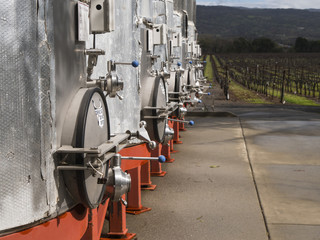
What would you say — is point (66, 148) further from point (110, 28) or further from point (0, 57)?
point (110, 28)

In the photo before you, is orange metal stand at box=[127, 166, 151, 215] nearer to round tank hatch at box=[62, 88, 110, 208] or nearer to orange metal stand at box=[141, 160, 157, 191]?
orange metal stand at box=[141, 160, 157, 191]

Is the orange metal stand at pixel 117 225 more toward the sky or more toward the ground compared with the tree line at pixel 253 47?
more toward the ground

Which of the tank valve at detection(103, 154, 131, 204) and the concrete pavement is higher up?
the tank valve at detection(103, 154, 131, 204)

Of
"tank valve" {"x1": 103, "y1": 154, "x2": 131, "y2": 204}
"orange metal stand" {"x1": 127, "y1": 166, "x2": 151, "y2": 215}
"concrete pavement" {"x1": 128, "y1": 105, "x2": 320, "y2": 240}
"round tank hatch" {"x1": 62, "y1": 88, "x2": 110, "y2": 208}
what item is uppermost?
"round tank hatch" {"x1": 62, "y1": 88, "x2": 110, "y2": 208}

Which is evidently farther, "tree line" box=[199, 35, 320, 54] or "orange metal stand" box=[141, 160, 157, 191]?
"tree line" box=[199, 35, 320, 54]

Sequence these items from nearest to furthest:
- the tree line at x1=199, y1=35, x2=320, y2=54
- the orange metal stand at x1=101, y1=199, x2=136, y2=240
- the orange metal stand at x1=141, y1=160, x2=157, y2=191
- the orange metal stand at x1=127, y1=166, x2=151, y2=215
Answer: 1. the orange metal stand at x1=101, y1=199, x2=136, y2=240
2. the orange metal stand at x1=127, y1=166, x2=151, y2=215
3. the orange metal stand at x1=141, y1=160, x2=157, y2=191
4. the tree line at x1=199, y1=35, x2=320, y2=54

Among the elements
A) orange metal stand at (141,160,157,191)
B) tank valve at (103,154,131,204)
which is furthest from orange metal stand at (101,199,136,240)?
tank valve at (103,154,131,204)

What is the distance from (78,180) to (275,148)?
9.38m

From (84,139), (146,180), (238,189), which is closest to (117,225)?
(146,180)

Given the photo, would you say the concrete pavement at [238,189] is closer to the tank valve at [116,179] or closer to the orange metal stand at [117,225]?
the orange metal stand at [117,225]

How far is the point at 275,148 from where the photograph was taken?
11.6 meters

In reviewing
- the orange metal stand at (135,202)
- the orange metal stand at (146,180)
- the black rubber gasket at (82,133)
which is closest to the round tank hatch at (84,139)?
the black rubber gasket at (82,133)

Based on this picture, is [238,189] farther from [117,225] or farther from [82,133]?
[82,133]

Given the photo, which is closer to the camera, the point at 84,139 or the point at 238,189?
the point at 84,139
